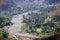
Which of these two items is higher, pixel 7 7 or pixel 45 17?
pixel 7 7

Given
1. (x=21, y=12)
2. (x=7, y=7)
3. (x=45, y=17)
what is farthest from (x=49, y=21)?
(x=7, y=7)

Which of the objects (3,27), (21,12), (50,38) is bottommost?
Answer: (50,38)

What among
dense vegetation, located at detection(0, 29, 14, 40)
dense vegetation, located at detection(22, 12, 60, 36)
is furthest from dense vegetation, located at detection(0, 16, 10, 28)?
dense vegetation, located at detection(22, 12, 60, 36)

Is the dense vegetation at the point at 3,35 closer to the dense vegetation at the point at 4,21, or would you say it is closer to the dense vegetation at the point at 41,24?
the dense vegetation at the point at 4,21

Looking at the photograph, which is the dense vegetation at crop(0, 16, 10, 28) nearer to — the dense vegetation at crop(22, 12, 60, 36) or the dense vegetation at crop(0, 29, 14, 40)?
the dense vegetation at crop(0, 29, 14, 40)

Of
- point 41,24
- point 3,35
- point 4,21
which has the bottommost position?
point 3,35

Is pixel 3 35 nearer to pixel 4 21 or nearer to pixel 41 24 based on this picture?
pixel 4 21

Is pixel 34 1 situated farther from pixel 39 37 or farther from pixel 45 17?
pixel 39 37

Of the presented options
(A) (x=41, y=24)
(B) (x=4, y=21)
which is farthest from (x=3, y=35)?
(A) (x=41, y=24)

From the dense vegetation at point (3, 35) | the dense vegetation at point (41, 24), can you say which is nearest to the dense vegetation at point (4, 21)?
the dense vegetation at point (3, 35)
